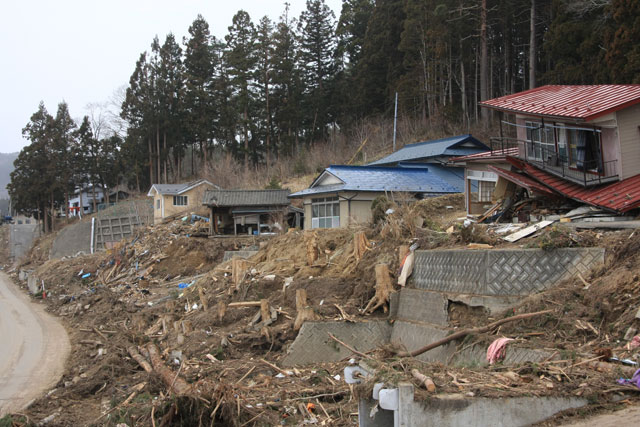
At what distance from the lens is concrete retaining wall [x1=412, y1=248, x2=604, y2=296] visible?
423 inches

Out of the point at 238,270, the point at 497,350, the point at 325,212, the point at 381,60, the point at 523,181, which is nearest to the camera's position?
the point at 497,350

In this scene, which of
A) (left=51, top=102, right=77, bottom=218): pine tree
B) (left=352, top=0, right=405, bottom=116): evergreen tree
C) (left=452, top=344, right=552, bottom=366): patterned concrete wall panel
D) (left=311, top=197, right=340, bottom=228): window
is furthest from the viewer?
(left=51, top=102, right=77, bottom=218): pine tree

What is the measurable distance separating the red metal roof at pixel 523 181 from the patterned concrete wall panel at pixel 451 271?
16.1ft

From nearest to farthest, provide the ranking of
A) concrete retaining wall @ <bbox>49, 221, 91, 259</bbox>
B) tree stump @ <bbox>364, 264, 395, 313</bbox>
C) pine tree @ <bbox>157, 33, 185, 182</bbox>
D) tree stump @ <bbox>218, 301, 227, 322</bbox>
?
tree stump @ <bbox>364, 264, 395, 313</bbox>
tree stump @ <bbox>218, 301, 227, 322</bbox>
concrete retaining wall @ <bbox>49, 221, 91, 259</bbox>
pine tree @ <bbox>157, 33, 185, 182</bbox>

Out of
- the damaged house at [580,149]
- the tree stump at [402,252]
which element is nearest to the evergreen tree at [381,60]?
the damaged house at [580,149]

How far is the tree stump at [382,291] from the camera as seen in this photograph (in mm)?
14320

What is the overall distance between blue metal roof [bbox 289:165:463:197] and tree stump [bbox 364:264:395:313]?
37.8 feet

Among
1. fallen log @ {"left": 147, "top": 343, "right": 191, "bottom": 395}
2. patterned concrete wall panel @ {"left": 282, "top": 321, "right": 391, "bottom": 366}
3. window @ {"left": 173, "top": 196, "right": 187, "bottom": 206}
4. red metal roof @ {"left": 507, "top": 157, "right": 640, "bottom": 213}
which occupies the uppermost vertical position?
window @ {"left": 173, "top": 196, "right": 187, "bottom": 206}

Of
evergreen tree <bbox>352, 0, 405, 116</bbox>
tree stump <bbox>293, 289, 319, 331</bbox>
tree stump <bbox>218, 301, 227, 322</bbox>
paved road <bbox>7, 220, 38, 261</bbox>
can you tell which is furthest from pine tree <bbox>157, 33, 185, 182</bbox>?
tree stump <bbox>293, 289, 319, 331</bbox>

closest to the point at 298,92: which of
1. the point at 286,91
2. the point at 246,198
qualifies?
the point at 286,91

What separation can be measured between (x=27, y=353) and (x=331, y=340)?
12.0m

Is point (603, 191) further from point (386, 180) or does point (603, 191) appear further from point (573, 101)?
point (386, 180)

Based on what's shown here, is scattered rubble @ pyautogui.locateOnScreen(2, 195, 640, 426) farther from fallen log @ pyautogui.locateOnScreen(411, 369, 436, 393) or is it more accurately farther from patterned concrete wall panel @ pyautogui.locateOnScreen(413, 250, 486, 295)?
patterned concrete wall panel @ pyautogui.locateOnScreen(413, 250, 486, 295)

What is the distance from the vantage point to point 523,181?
17.1 m
